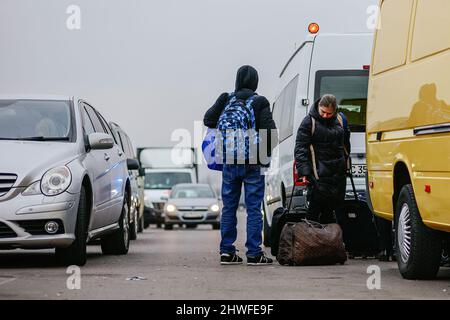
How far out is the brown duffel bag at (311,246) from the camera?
1168 centimetres

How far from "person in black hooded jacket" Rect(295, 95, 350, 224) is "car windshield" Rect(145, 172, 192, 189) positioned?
25971 millimetres

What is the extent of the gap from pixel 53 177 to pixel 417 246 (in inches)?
137

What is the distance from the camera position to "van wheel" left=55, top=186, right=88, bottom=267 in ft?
36.3

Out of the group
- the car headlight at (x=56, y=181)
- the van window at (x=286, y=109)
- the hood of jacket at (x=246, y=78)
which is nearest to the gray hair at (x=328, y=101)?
the hood of jacket at (x=246, y=78)

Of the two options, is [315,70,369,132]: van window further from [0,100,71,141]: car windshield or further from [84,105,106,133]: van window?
[0,100,71,141]: car windshield

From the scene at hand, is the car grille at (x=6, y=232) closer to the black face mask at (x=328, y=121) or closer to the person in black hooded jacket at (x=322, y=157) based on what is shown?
the person in black hooded jacket at (x=322, y=157)

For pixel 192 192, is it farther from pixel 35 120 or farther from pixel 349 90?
pixel 35 120

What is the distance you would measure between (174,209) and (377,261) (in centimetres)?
2024

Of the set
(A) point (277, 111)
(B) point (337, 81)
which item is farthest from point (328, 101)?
(A) point (277, 111)

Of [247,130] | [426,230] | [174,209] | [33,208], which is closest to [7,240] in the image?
[33,208]

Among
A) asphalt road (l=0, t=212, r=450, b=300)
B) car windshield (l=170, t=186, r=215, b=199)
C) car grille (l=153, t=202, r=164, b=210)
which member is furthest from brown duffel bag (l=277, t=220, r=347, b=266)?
car grille (l=153, t=202, r=164, b=210)

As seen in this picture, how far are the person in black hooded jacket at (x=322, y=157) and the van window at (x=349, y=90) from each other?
1.12m

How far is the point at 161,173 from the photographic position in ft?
127

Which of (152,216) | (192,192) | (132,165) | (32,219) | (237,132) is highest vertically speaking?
(237,132)
